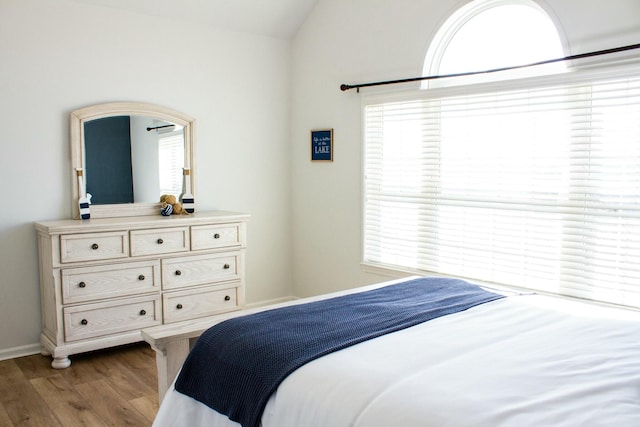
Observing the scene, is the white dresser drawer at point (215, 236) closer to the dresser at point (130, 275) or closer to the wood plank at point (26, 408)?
the dresser at point (130, 275)

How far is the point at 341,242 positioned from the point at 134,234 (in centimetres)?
164

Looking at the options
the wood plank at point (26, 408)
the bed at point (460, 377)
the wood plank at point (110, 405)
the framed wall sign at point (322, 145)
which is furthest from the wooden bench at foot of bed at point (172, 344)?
the framed wall sign at point (322, 145)

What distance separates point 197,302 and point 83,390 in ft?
3.28

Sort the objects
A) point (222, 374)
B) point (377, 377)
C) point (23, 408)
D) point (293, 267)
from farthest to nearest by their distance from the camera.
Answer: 1. point (293, 267)
2. point (23, 408)
3. point (222, 374)
4. point (377, 377)

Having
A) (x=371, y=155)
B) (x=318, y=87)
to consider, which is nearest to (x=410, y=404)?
(x=371, y=155)

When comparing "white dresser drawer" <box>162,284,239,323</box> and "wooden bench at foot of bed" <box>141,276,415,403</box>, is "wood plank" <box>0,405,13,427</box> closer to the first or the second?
"wooden bench at foot of bed" <box>141,276,415,403</box>

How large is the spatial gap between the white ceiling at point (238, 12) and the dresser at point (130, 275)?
1487 millimetres

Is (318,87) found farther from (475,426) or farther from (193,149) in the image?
(475,426)

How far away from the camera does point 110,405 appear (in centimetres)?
295

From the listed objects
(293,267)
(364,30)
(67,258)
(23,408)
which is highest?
(364,30)

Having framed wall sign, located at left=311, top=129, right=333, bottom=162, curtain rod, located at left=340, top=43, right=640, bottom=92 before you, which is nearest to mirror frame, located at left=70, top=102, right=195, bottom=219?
framed wall sign, located at left=311, top=129, right=333, bottom=162

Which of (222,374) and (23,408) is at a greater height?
(222,374)

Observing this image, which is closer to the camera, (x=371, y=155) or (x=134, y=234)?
(x=134, y=234)

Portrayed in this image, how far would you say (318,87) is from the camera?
15.2 ft
